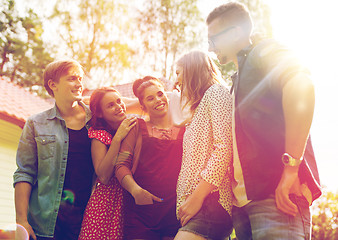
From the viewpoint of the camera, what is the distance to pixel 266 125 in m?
1.75

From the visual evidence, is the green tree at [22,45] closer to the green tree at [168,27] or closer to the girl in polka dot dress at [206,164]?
the green tree at [168,27]

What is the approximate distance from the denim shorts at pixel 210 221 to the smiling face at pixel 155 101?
41.3 inches

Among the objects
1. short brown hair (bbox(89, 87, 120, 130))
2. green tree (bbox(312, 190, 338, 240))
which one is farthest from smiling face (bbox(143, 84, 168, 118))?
green tree (bbox(312, 190, 338, 240))

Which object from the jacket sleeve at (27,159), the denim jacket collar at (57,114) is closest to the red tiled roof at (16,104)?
the denim jacket collar at (57,114)

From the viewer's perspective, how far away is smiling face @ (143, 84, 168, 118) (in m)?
2.82

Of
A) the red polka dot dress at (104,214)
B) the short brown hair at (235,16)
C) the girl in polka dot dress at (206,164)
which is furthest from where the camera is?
the red polka dot dress at (104,214)

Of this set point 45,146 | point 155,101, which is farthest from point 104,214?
point 155,101

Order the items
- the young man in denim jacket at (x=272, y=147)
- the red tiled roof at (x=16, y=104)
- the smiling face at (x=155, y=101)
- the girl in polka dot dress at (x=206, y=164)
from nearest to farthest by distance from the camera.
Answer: the young man in denim jacket at (x=272, y=147) < the girl in polka dot dress at (x=206, y=164) < the smiling face at (x=155, y=101) < the red tiled roof at (x=16, y=104)

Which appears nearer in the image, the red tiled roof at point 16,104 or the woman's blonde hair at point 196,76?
the woman's blonde hair at point 196,76

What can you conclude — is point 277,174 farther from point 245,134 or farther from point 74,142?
point 74,142

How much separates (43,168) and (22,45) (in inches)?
1016

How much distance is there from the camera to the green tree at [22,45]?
82.9 feet

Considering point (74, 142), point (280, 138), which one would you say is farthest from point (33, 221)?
point (280, 138)

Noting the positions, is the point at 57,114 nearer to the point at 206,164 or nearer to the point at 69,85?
the point at 69,85
